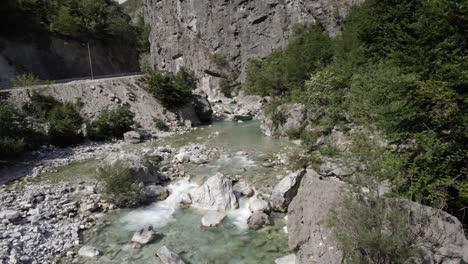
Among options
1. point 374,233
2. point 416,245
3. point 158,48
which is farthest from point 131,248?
point 158,48

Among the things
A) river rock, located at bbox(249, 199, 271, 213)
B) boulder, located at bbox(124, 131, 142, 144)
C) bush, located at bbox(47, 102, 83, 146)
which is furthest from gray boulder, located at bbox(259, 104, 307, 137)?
bush, located at bbox(47, 102, 83, 146)

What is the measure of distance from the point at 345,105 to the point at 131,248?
1525 centimetres

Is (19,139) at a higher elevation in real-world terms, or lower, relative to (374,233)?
higher

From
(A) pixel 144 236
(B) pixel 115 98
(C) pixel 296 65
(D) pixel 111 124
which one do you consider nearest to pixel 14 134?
(D) pixel 111 124

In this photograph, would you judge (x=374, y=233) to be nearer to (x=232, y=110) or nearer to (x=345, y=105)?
(x=345, y=105)

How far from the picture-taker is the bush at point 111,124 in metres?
24.3

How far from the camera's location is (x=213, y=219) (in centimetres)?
1084

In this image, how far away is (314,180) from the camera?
920 cm

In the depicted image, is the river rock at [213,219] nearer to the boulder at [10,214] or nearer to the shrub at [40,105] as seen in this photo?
the boulder at [10,214]

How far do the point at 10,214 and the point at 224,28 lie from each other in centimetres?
4656

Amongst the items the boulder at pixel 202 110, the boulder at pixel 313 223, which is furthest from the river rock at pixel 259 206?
the boulder at pixel 202 110

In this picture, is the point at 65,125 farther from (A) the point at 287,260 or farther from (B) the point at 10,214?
(A) the point at 287,260

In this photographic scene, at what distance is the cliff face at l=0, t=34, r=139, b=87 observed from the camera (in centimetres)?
3619

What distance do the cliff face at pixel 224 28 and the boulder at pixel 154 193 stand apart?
125 feet
